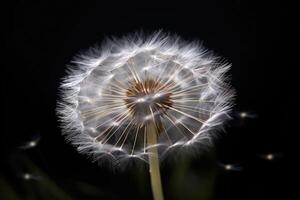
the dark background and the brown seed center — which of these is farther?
the dark background

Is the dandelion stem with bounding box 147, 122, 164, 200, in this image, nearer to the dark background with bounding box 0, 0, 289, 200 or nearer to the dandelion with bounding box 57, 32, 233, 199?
the dandelion with bounding box 57, 32, 233, 199

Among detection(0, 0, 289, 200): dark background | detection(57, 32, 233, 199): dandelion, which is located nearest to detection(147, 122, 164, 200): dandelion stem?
detection(57, 32, 233, 199): dandelion

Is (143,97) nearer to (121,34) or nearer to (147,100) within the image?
(147,100)

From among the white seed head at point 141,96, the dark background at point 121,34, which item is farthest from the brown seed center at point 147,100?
the dark background at point 121,34

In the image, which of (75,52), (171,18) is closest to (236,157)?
(171,18)

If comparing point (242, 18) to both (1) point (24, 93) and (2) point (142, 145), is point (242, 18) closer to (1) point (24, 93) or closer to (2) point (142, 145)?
(2) point (142, 145)

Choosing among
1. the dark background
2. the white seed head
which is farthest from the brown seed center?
the dark background

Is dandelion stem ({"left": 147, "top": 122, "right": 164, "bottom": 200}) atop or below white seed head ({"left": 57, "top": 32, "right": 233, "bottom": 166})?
below
